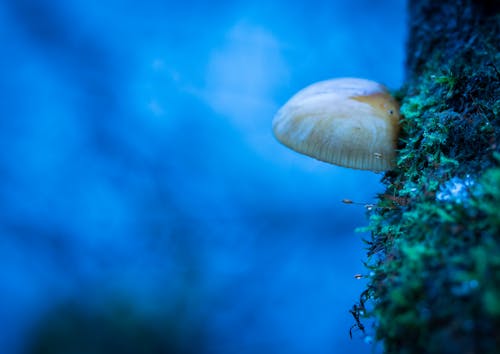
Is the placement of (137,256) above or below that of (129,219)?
below

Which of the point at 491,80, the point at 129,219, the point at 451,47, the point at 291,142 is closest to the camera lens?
the point at 491,80

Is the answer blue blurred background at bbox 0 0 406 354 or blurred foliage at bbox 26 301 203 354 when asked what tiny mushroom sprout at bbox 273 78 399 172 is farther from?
A: blurred foliage at bbox 26 301 203 354

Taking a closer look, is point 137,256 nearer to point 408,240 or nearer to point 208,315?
point 208,315

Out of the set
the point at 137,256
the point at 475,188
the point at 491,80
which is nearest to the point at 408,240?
the point at 475,188

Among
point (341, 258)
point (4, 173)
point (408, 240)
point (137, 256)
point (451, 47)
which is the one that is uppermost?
point (4, 173)

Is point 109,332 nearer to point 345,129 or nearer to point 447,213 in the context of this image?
point 345,129

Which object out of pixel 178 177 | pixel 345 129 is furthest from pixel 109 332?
pixel 345 129
